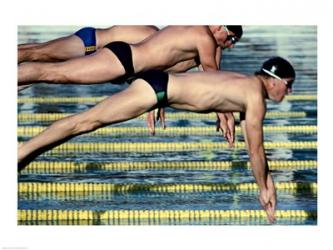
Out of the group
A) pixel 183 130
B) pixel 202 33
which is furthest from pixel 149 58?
pixel 183 130

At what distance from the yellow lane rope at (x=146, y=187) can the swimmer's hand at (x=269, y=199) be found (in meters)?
0.58

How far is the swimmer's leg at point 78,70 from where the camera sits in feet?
28.1

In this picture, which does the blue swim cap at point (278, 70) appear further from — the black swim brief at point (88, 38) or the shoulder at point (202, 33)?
the black swim brief at point (88, 38)

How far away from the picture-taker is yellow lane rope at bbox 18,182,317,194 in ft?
29.2

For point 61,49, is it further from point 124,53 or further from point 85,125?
point 85,125

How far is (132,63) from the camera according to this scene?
8.75 meters

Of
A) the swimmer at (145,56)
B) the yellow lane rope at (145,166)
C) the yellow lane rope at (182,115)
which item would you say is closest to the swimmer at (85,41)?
the swimmer at (145,56)

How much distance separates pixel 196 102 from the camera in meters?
8.26

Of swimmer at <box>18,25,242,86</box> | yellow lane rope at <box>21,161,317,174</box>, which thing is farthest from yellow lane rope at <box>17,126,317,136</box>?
swimmer at <box>18,25,242,86</box>

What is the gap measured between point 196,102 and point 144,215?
37.8 inches

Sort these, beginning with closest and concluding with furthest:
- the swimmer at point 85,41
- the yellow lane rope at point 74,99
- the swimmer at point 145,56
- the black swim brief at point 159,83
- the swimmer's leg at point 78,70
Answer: the black swim brief at point 159,83, the swimmer's leg at point 78,70, the swimmer at point 145,56, the swimmer at point 85,41, the yellow lane rope at point 74,99
